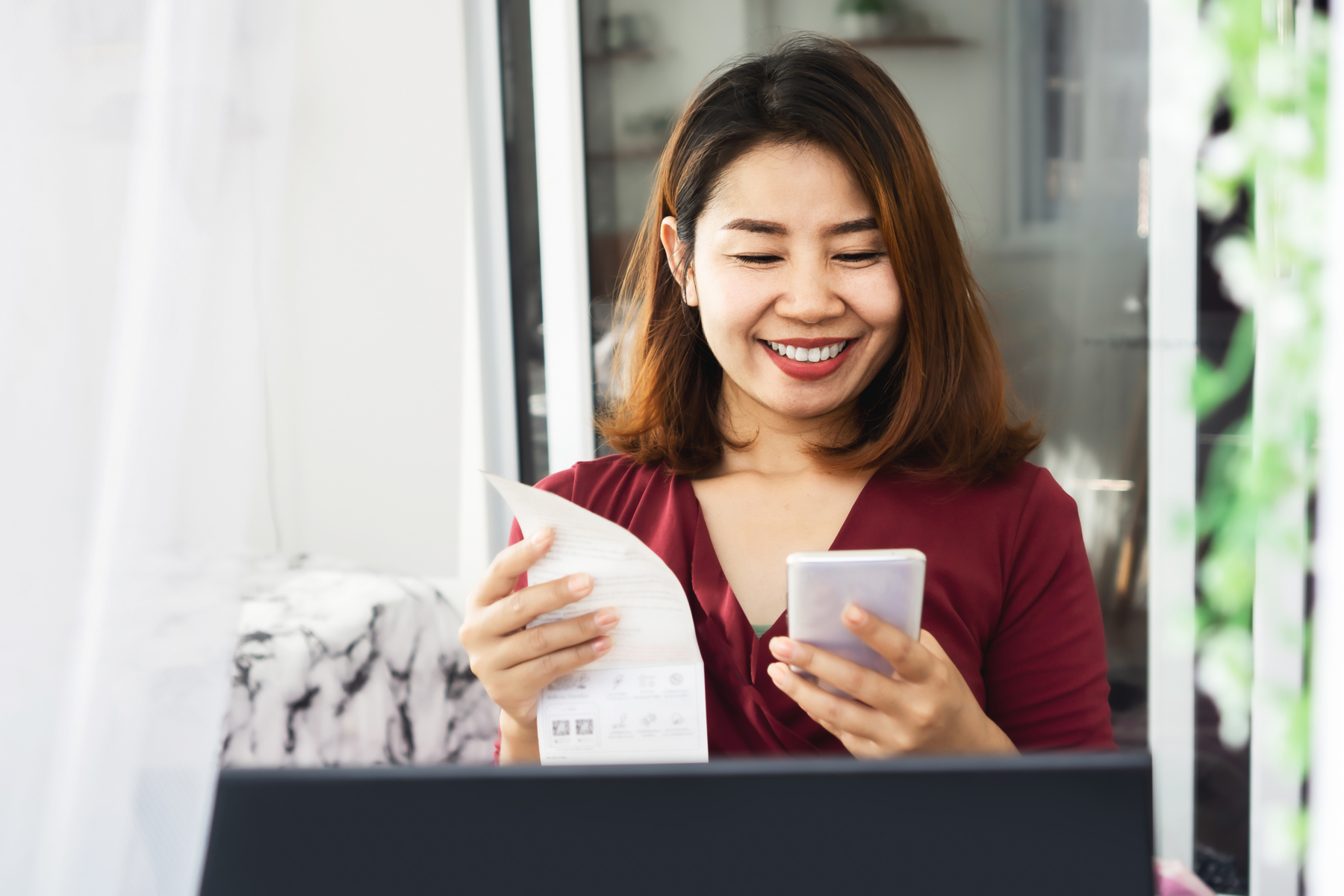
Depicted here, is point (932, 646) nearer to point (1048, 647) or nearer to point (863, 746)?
point (863, 746)

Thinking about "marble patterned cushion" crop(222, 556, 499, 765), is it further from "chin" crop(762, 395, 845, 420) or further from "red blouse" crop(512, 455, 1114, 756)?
"chin" crop(762, 395, 845, 420)

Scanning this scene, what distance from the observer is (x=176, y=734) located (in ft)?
1.70

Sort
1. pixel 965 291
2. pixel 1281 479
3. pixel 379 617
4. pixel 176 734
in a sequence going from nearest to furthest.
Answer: pixel 1281 479 < pixel 176 734 < pixel 965 291 < pixel 379 617

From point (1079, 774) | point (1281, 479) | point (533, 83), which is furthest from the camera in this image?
point (533, 83)

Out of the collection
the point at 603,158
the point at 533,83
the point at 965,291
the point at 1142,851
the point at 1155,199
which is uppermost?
the point at 533,83

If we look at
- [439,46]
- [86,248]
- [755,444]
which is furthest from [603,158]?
[86,248]

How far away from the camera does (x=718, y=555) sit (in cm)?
104

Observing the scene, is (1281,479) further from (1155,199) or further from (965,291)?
(1155,199)

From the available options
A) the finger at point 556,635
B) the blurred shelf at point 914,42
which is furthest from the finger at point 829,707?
the blurred shelf at point 914,42

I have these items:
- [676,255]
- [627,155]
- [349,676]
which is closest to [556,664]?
[676,255]

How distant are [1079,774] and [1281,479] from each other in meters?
0.16

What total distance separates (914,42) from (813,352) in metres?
1.30

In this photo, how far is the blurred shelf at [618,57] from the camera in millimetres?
2162

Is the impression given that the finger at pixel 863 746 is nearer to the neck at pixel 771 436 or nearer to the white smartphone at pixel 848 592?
the white smartphone at pixel 848 592
